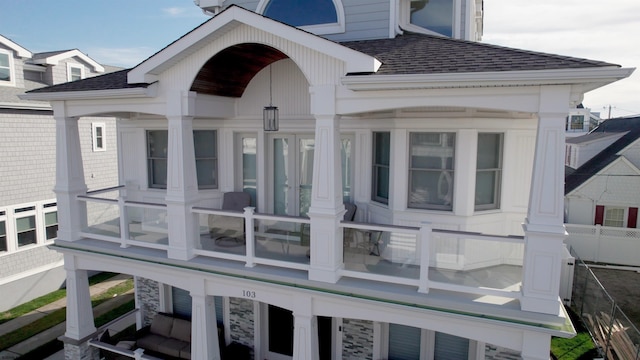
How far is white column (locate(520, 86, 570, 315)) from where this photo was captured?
5062 mm

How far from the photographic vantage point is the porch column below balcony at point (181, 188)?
7.16 m

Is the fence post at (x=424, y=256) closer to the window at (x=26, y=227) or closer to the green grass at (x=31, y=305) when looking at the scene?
the green grass at (x=31, y=305)

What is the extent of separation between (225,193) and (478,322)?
5.69 m

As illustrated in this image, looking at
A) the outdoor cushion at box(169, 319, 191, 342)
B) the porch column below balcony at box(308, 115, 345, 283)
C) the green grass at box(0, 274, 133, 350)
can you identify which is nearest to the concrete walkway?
the green grass at box(0, 274, 133, 350)

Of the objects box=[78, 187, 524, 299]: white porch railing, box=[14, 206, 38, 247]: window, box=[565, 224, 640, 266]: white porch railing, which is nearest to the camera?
box=[78, 187, 524, 299]: white porch railing

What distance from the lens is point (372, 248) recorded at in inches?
272

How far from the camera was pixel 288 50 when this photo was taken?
639 cm

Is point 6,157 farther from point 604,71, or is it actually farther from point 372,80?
point 604,71

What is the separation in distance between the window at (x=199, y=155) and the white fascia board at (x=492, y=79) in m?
4.52

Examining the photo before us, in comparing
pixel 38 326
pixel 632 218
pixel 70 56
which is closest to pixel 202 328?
pixel 38 326

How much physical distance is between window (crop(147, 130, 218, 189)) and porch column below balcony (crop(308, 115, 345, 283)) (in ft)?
12.7

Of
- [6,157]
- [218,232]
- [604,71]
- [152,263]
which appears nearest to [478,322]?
[604,71]

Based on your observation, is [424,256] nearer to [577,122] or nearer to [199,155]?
[199,155]

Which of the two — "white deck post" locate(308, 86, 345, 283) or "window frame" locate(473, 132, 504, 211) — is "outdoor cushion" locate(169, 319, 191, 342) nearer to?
"white deck post" locate(308, 86, 345, 283)
